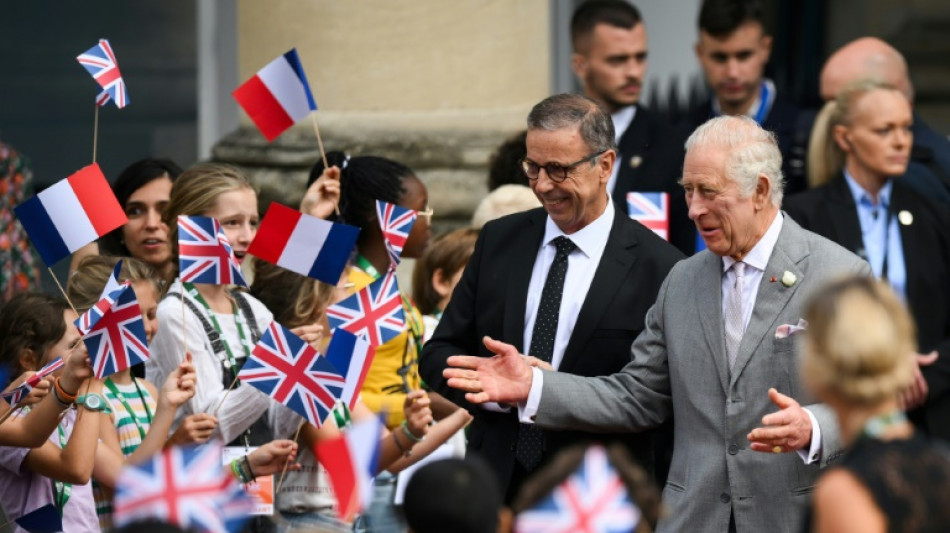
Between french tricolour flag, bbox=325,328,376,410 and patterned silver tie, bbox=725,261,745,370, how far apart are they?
4.06 ft

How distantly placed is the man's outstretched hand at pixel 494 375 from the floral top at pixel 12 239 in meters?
3.54

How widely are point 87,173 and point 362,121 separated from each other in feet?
8.77

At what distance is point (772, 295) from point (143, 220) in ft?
8.79

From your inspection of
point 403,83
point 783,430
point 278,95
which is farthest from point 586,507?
point 403,83

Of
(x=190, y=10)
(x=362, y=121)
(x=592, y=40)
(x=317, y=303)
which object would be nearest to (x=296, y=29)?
(x=362, y=121)

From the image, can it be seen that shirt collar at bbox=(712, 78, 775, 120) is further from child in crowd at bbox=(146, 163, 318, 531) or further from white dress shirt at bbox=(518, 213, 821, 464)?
white dress shirt at bbox=(518, 213, 821, 464)

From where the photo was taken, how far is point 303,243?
5.57 m

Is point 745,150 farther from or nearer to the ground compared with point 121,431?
farther from the ground

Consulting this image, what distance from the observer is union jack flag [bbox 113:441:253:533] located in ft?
10.7

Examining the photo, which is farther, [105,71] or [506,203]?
[506,203]

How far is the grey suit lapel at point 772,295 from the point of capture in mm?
4613

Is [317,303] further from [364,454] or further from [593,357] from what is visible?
[364,454]

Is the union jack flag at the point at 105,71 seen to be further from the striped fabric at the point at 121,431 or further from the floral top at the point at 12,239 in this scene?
the floral top at the point at 12,239

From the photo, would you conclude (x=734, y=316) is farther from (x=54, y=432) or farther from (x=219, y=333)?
(x=54, y=432)
